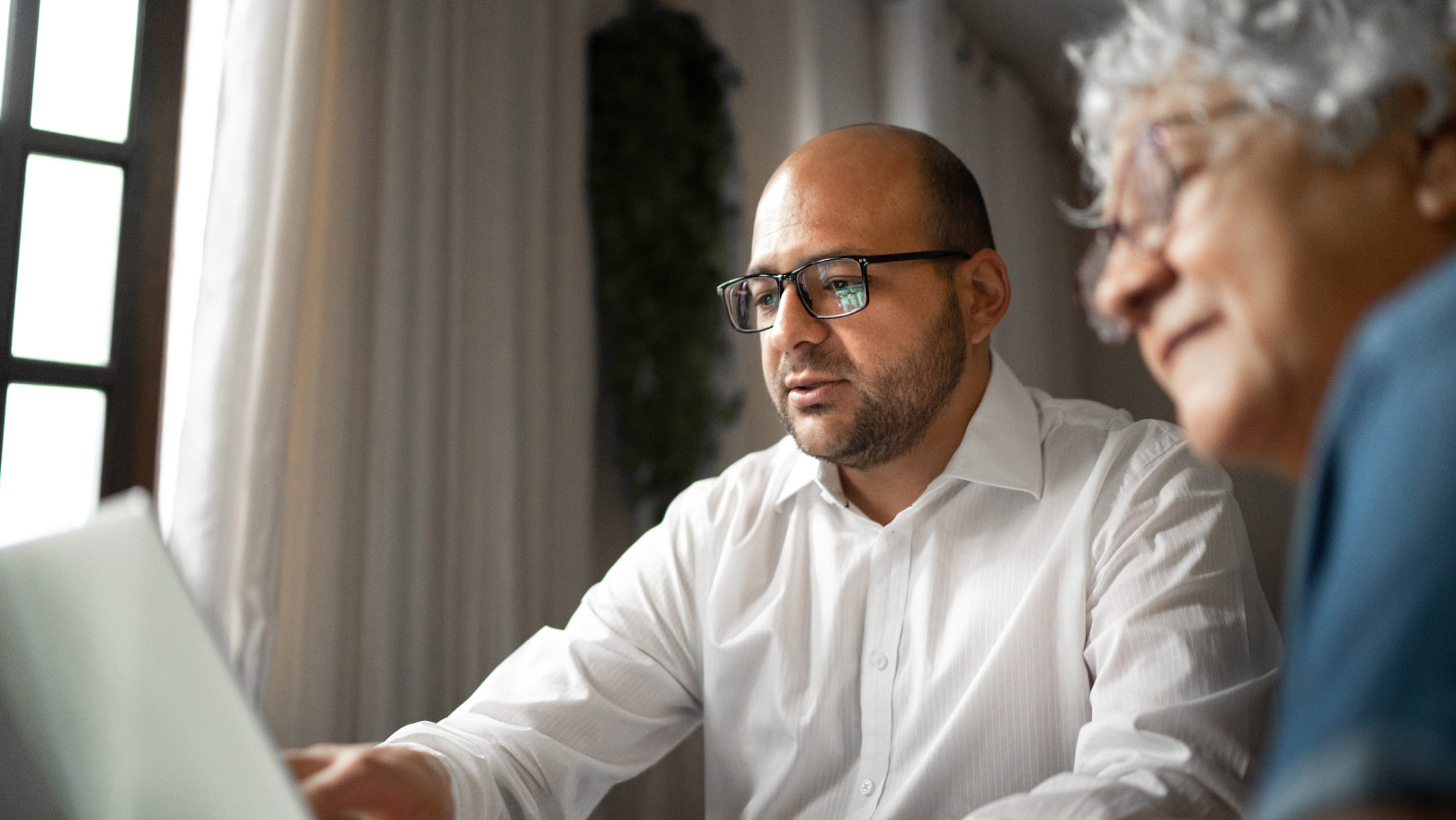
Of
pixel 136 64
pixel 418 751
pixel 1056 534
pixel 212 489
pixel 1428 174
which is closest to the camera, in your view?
pixel 1428 174

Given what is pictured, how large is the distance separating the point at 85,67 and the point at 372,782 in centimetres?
175

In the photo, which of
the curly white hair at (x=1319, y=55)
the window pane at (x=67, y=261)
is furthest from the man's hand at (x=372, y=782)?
the window pane at (x=67, y=261)

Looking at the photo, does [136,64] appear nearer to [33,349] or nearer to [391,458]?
[33,349]

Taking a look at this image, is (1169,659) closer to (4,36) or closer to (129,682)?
(129,682)

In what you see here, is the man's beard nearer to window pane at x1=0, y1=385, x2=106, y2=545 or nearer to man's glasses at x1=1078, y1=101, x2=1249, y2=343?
man's glasses at x1=1078, y1=101, x2=1249, y2=343

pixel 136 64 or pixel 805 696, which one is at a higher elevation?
pixel 136 64

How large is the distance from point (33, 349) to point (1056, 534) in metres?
1.91

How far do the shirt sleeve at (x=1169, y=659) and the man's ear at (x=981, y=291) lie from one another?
383mm

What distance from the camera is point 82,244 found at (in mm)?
2049

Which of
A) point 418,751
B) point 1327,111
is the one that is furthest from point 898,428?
point 1327,111

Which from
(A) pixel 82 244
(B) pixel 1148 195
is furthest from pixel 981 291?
(A) pixel 82 244

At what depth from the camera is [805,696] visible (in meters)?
1.48

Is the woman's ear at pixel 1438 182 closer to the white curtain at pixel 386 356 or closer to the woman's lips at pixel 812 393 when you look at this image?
the woman's lips at pixel 812 393

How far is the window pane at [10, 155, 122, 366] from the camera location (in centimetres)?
198
